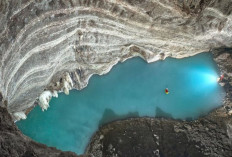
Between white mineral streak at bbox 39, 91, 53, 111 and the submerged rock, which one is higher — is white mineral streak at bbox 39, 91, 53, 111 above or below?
above

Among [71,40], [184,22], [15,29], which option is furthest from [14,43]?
[184,22]

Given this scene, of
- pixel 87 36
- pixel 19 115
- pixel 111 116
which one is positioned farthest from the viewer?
pixel 111 116

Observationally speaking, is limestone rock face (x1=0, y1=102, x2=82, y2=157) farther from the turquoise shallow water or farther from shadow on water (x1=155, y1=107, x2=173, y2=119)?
shadow on water (x1=155, y1=107, x2=173, y2=119)

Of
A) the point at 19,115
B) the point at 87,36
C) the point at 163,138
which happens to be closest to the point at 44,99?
the point at 19,115

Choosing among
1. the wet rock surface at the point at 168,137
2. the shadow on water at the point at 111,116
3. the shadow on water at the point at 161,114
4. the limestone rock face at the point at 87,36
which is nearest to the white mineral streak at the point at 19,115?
the limestone rock face at the point at 87,36

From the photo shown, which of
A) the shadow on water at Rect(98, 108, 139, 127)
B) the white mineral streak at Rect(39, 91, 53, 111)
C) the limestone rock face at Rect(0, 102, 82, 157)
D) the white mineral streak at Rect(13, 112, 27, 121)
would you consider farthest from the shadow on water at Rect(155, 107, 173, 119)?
the limestone rock face at Rect(0, 102, 82, 157)

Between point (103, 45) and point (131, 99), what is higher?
point (103, 45)

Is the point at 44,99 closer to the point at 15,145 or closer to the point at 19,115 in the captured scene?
the point at 19,115
